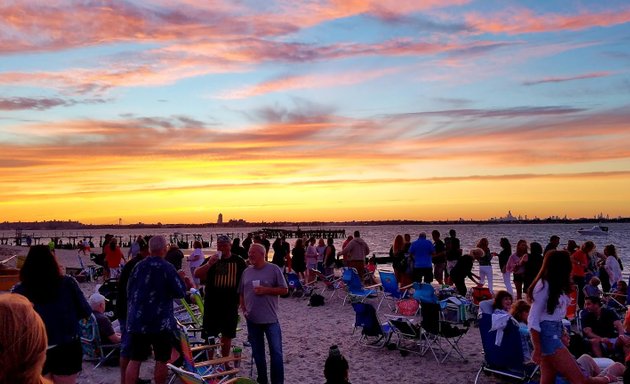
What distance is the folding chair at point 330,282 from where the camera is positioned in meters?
15.4

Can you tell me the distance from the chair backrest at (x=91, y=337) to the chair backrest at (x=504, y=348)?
494cm

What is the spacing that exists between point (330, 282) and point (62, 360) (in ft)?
36.7

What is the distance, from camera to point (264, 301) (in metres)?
6.43

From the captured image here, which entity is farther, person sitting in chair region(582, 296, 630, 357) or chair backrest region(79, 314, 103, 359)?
person sitting in chair region(582, 296, 630, 357)

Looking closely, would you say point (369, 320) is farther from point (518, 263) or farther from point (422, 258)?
point (518, 263)

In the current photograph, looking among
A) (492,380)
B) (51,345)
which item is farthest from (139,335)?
(492,380)

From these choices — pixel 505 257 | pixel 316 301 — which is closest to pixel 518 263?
pixel 505 257

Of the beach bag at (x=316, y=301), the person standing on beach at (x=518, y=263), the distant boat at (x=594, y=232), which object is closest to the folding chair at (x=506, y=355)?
the person standing on beach at (x=518, y=263)

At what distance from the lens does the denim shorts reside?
510 centimetres

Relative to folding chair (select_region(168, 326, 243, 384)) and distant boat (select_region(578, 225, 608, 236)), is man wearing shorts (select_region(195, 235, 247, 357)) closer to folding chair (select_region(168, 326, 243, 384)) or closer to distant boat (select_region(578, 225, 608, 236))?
folding chair (select_region(168, 326, 243, 384))

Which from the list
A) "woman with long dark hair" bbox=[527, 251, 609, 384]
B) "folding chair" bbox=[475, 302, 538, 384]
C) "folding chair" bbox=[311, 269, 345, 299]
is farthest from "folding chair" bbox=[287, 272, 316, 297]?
"woman with long dark hair" bbox=[527, 251, 609, 384]

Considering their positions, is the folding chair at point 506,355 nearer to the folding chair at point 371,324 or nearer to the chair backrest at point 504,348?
the chair backrest at point 504,348

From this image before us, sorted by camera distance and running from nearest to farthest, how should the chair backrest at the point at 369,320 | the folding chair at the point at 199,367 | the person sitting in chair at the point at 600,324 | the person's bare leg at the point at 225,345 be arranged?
the folding chair at the point at 199,367, the person's bare leg at the point at 225,345, the person sitting in chair at the point at 600,324, the chair backrest at the point at 369,320

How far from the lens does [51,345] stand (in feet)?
15.1
